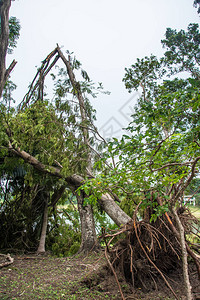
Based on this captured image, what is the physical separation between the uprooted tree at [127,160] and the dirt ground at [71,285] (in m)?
0.16

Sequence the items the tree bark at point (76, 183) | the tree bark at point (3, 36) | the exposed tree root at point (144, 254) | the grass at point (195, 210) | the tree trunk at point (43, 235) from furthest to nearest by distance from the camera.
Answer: the tree trunk at point (43, 235), the tree bark at point (76, 183), the grass at point (195, 210), the exposed tree root at point (144, 254), the tree bark at point (3, 36)

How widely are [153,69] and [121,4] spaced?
10.7ft

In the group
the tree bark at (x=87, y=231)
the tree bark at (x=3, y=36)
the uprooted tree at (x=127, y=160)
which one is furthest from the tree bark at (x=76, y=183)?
the tree bark at (x=3, y=36)

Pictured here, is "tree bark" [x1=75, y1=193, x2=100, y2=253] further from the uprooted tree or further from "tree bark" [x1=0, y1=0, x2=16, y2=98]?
"tree bark" [x1=0, y1=0, x2=16, y2=98]

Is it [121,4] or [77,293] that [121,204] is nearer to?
[77,293]

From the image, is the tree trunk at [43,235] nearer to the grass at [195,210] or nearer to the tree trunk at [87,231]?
the tree trunk at [87,231]

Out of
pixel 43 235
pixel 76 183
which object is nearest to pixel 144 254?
pixel 76 183

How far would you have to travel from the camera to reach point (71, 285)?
2439 mm

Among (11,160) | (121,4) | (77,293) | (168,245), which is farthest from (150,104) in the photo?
(121,4)

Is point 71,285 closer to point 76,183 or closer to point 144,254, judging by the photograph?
point 144,254

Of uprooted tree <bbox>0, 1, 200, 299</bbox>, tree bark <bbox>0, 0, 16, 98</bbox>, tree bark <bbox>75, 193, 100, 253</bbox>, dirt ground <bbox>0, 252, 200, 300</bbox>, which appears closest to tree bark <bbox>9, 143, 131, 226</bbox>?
uprooted tree <bbox>0, 1, 200, 299</bbox>

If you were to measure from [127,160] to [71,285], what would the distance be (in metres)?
1.71

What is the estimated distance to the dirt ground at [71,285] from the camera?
2.17 metres

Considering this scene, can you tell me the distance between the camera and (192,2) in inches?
285
